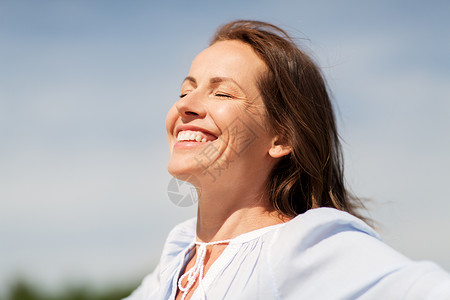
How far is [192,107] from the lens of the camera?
2242 millimetres

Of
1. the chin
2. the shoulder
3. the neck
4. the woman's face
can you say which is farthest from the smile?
the shoulder

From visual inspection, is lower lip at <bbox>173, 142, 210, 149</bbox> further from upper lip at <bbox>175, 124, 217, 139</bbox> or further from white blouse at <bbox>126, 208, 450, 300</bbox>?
white blouse at <bbox>126, 208, 450, 300</bbox>

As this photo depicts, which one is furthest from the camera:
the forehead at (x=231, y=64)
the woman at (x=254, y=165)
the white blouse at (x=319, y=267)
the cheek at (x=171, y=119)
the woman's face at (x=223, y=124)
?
the cheek at (x=171, y=119)

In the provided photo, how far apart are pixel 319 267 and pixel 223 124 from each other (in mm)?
806

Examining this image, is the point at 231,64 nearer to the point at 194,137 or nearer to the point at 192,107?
the point at 192,107

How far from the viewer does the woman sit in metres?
1.87

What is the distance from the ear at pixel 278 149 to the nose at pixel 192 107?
0.39 metres

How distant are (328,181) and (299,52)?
73 centimetres

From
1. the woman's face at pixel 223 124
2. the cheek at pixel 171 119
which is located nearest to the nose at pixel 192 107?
the woman's face at pixel 223 124

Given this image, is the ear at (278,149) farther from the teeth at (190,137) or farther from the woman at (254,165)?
the teeth at (190,137)

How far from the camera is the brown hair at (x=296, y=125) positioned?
2324 mm

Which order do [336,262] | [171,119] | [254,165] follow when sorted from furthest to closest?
[171,119]
[254,165]
[336,262]

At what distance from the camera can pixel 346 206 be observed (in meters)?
2.54

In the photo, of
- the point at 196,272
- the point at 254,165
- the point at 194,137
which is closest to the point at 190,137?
the point at 194,137
